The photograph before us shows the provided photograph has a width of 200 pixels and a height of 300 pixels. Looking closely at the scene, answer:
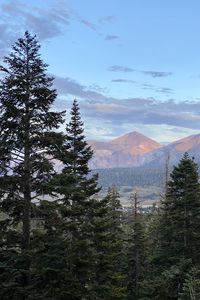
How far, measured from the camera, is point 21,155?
72.5 feet

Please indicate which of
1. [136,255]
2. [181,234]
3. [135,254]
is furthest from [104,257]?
[135,254]

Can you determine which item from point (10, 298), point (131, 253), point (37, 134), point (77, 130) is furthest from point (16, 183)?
point (131, 253)

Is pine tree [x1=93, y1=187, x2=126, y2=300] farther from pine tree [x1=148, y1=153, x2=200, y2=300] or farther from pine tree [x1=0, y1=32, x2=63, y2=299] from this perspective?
pine tree [x1=0, y1=32, x2=63, y2=299]

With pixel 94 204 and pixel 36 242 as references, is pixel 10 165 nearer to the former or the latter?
pixel 36 242

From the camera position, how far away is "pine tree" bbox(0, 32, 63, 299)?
21656 millimetres

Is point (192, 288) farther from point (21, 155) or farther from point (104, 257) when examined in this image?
point (104, 257)

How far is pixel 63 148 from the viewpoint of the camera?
76.7 feet

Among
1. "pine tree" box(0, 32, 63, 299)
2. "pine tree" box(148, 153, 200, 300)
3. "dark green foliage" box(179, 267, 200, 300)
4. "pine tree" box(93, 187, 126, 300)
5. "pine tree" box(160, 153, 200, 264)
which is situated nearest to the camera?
"dark green foliage" box(179, 267, 200, 300)

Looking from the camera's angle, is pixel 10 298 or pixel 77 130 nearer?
pixel 10 298

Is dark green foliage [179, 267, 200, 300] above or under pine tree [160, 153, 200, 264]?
under

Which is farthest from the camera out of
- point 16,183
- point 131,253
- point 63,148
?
point 131,253

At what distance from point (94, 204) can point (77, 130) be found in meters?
5.23

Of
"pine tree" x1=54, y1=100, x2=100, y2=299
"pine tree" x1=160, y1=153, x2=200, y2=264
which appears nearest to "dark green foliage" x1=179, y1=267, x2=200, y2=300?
"pine tree" x1=160, y1=153, x2=200, y2=264

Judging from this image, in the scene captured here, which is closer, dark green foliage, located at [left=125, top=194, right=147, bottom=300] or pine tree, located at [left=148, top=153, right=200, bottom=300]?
pine tree, located at [left=148, top=153, right=200, bottom=300]
